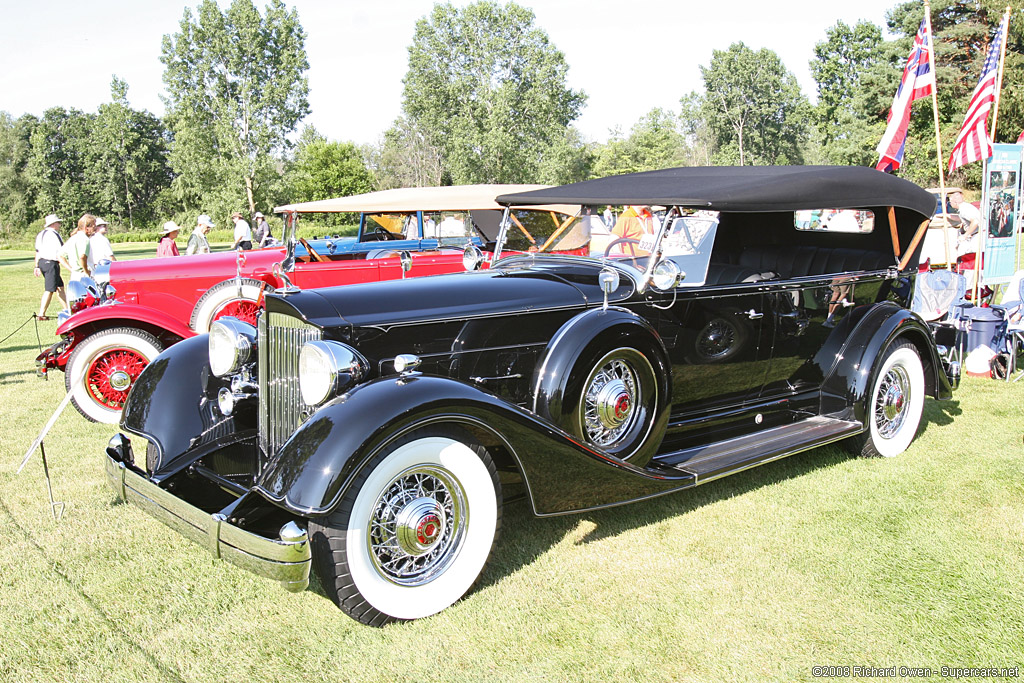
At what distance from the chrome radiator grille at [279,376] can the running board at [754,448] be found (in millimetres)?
1879

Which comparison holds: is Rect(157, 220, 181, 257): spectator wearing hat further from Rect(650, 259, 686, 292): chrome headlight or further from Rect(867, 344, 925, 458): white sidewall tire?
Rect(867, 344, 925, 458): white sidewall tire

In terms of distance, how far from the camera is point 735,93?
68062 mm

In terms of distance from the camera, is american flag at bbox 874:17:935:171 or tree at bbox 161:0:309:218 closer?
american flag at bbox 874:17:935:171

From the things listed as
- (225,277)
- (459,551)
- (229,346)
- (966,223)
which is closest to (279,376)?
(229,346)

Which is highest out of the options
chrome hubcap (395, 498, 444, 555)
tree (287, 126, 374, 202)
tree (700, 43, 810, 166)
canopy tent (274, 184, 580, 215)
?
tree (700, 43, 810, 166)

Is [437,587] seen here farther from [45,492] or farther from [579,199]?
[45,492]

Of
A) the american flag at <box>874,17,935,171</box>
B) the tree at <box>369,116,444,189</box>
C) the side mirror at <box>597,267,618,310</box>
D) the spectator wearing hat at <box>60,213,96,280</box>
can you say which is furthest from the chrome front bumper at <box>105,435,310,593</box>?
the tree at <box>369,116,444,189</box>

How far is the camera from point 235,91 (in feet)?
141

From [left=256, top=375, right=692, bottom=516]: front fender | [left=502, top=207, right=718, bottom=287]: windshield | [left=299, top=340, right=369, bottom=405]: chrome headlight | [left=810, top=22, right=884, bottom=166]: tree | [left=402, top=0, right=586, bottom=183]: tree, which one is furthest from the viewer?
[left=810, top=22, right=884, bottom=166]: tree

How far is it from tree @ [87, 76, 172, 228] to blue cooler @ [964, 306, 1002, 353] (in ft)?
220

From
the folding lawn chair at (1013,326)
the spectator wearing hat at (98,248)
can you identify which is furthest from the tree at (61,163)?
the folding lawn chair at (1013,326)

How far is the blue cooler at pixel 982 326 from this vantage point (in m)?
7.02

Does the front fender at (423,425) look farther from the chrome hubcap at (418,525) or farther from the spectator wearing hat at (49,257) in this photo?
the spectator wearing hat at (49,257)

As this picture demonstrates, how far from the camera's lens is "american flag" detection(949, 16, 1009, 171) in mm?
8086
